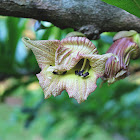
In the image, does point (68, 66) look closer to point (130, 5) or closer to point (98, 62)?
point (98, 62)

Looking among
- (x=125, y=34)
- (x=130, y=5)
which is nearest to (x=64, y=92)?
(x=125, y=34)

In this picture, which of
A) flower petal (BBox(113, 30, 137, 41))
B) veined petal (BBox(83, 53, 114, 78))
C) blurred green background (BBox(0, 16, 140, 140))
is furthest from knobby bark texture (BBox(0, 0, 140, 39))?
blurred green background (BBox(0, 16, 140, 140))

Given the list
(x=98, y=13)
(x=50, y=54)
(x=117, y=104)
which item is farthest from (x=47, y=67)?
(x=117, y=104)

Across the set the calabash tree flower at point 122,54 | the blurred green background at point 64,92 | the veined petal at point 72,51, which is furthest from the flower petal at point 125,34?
the blurred green background at point 64,92

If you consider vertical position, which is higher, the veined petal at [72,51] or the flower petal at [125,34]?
the flower petal at [125,34]

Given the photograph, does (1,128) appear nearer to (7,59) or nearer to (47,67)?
(7,59)

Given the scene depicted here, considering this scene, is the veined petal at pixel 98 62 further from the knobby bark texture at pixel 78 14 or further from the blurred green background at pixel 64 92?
the blurred green background at pixel 64 92
